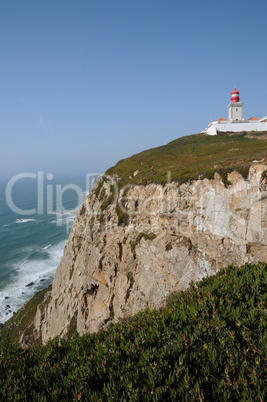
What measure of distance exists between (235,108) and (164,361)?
59811 millimetres

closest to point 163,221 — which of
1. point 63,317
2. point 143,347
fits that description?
point 143,347

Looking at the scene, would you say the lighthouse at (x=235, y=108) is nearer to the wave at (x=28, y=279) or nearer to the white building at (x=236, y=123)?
the white building at (x=236, y=123)

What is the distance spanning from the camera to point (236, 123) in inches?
1923

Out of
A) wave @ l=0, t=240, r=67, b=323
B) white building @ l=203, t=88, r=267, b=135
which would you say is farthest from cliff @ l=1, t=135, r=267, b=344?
white building @ l=203, t=88, r=267, b=135

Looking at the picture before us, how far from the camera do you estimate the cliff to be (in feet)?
58.7

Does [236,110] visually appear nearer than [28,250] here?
Yes

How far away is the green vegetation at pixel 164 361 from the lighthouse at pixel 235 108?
5551 centimetres

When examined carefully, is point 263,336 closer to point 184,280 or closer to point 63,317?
point 184,280

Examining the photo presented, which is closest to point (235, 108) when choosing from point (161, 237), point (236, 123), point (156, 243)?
point (236, 123)

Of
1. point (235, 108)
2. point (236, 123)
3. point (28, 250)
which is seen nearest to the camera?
point (236, 123)

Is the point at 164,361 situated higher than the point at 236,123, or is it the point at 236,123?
the point at 236,123

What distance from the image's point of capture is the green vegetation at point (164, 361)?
4422 millimetres

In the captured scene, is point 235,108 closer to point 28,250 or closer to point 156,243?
point 156,243

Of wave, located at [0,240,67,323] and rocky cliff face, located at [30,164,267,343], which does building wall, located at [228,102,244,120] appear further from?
wave, located at [0,240,67,323]
